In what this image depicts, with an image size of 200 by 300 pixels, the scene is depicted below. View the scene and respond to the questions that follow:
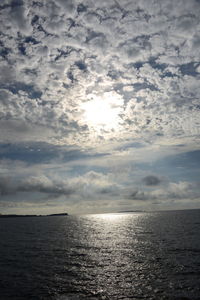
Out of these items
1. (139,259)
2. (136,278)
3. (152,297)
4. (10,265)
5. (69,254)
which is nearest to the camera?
(152,297)

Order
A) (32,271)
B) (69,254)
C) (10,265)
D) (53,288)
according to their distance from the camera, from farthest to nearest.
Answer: (69,254) < (10,265) < (32,271) < (53,288)

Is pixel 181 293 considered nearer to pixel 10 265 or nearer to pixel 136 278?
pixel 136 278

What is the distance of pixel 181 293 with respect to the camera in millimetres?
28422

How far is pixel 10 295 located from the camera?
28.6m

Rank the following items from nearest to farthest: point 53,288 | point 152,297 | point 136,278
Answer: point 152,297, point 53,288, point 136,278

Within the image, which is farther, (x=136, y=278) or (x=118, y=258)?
(x=118, y=258)

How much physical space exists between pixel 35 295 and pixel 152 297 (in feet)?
48.4

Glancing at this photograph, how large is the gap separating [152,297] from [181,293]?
3905mm

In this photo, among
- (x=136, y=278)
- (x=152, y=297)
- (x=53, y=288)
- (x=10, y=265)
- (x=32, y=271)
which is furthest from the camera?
(x=10, y=265)

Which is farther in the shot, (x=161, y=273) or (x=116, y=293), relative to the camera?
(x=161, y=273)

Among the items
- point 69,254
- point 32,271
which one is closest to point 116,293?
point 32,271

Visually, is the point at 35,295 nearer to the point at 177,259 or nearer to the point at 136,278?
the point at 136,278

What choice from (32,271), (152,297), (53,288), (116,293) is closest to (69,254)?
(32,271)

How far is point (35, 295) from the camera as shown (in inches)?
1135
